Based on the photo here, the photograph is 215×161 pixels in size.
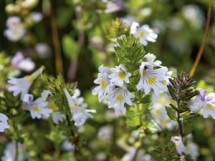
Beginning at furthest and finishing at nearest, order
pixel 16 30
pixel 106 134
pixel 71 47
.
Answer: pixel 71 47, pixel 16 30, pixel 106 134

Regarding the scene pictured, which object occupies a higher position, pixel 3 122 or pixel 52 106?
pixel 52 106

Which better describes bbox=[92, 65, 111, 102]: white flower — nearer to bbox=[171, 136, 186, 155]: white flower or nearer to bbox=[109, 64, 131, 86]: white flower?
bbox=[109, 64, 131, 86]: white flower

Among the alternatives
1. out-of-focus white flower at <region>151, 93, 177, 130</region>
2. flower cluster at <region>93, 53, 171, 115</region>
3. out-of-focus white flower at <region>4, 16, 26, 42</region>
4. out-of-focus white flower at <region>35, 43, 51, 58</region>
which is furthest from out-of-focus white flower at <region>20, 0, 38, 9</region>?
flower cluster at <region>93, 53, 171, 115</region>

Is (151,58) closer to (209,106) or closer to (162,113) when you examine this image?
(209,106)

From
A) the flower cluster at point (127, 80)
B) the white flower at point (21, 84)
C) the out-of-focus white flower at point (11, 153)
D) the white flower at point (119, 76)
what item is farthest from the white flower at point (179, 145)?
the out-of-focus white flower at point (11, 153)

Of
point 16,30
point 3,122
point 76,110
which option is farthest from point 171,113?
point 16,30

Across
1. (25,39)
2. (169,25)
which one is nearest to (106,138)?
(25,39)
